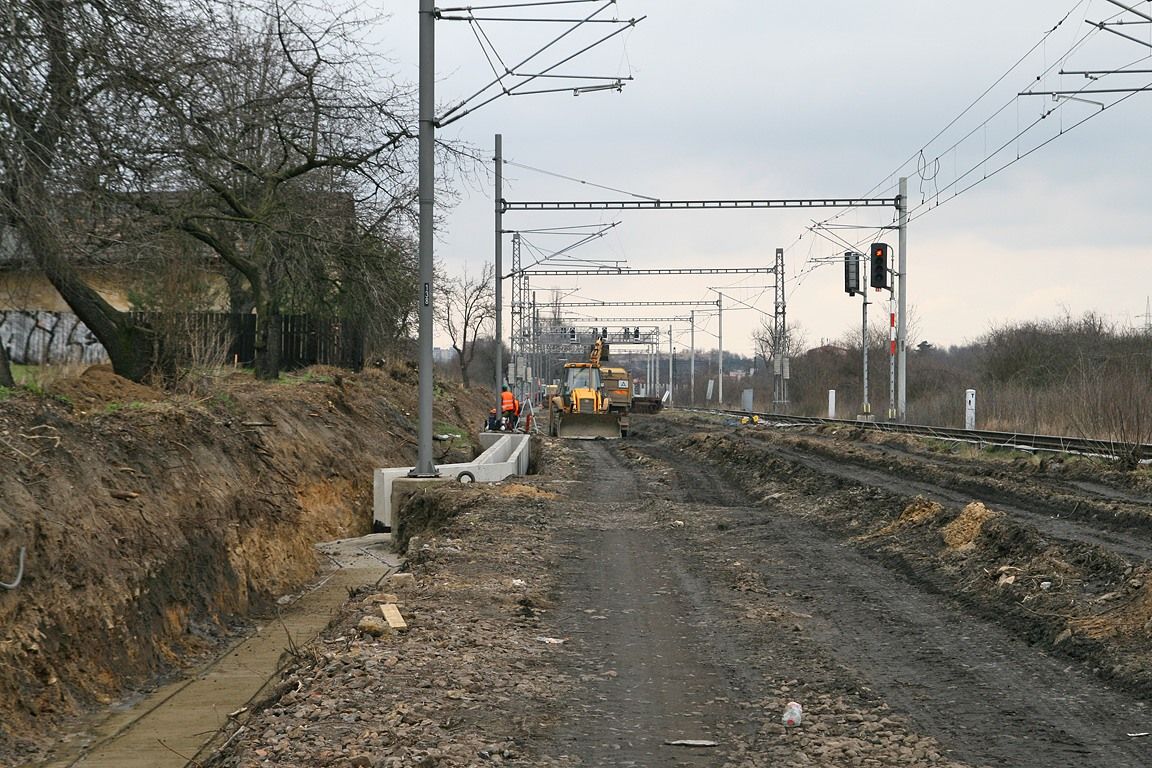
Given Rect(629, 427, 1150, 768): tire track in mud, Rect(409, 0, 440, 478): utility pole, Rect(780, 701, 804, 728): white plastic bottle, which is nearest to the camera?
Rect(629, 427, 1150, 768): tire track in mud

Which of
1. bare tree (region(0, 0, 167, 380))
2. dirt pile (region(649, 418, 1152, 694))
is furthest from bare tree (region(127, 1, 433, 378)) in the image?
dirt pile (region(649, 418, 1152, 694))

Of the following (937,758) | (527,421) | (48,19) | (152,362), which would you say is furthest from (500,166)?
(937,758)

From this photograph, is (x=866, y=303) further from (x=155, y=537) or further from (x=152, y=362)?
(x=155, y=537)

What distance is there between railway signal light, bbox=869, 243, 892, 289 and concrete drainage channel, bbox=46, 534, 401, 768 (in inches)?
899

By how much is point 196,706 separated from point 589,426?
32888 mm

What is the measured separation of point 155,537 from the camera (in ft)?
44.7

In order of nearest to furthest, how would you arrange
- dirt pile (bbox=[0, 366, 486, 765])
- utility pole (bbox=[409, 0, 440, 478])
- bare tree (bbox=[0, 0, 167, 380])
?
dirt pile (bbox=[0, 366, 486, 765]), bare tree (bbox=[0, 0, 167, 380]), utility pole (bbox=[409, 0, 440, 478])

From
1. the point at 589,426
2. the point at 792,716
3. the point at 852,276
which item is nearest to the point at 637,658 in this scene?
the point at 792,716

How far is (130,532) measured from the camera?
42.8 ft

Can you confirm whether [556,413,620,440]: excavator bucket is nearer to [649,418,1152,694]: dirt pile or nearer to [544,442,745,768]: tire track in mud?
[649,418,1152,694]: dirt pile

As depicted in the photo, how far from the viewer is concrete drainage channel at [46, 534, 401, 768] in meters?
9.65

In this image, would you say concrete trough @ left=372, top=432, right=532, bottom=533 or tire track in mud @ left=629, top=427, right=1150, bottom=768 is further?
concrete trough @ left=372, top=432, right=532, bottom=533

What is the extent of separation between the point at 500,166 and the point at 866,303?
16561 mm

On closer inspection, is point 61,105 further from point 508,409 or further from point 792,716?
point 508,409
